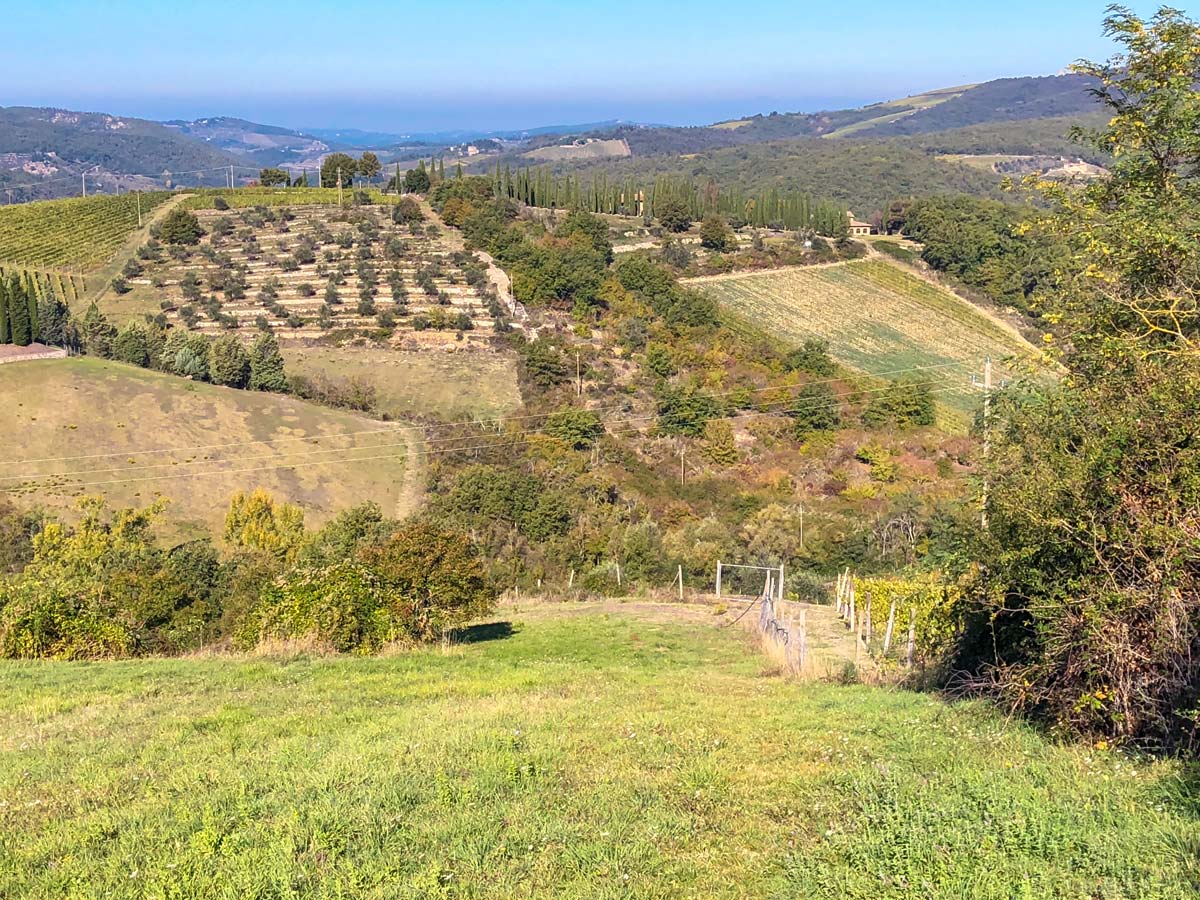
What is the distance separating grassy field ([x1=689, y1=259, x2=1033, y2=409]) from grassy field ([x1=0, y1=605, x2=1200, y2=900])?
61465 mm

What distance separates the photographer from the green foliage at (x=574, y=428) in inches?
2105

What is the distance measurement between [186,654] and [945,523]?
28.6 m

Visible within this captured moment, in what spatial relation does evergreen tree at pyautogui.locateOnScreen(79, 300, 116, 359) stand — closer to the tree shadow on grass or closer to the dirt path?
the dirt path

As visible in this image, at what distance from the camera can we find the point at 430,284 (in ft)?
238

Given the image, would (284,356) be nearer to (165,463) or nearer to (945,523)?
(165,463)

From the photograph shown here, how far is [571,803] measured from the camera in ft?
21.9

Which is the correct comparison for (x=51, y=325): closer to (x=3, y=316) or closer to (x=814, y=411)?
(x=3, y=316)

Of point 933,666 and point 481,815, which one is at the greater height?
point 481,815

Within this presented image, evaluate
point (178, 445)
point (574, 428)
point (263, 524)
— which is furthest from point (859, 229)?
point (263, 524)

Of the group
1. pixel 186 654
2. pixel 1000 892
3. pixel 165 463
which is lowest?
pixel 165 463

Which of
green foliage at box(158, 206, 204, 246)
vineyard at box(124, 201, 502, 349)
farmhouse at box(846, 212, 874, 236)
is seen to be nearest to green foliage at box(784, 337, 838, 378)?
vineyard at box(124, 201, 502, 349)

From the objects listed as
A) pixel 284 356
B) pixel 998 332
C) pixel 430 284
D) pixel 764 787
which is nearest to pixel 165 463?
pixel 284 356

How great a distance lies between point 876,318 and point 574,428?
125 feet

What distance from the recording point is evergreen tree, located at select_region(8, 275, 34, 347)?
58.2m
